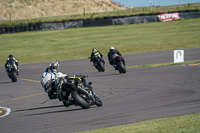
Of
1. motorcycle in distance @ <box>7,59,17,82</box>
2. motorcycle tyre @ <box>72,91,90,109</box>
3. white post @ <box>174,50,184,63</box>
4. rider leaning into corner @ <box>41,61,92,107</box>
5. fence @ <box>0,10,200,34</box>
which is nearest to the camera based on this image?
motorcycle tyre @ <box>72,91,90,109</box>

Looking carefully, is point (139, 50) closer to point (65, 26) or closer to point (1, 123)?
point (65, 26)

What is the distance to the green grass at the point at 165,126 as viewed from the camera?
632cm

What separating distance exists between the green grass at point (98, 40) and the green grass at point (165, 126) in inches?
1060

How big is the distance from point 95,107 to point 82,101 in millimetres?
805

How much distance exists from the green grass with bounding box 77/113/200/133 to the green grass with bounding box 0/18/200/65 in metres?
26.9

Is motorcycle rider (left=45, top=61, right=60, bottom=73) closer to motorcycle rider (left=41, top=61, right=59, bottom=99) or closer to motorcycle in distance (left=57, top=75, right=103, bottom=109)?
motorcycle rider (left=41, top=61, right=59, bottom=99)

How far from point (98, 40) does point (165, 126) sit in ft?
118

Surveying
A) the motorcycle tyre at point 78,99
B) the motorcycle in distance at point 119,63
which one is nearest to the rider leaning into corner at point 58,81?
the motorcycle tyre at point 78,99

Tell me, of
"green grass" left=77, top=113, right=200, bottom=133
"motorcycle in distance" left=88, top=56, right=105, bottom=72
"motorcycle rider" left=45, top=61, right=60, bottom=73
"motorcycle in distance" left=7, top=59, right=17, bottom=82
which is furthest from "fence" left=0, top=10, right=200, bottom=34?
"green grass" left=77, top=113, right=200, bottom=133

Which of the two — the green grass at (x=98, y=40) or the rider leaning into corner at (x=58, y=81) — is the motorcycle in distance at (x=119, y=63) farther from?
the green grass at (x=98, y=40)

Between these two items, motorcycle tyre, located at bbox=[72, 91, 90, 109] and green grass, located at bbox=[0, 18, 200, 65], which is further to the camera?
green grass, located at bbox=[0, 18, 200, 65]

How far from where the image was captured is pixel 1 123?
29.0 ft

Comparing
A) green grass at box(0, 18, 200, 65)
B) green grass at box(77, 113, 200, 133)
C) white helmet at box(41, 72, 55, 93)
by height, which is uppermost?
white helmet at box(41, 72, 55, 93)

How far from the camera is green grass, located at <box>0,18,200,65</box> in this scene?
36.0 metres
